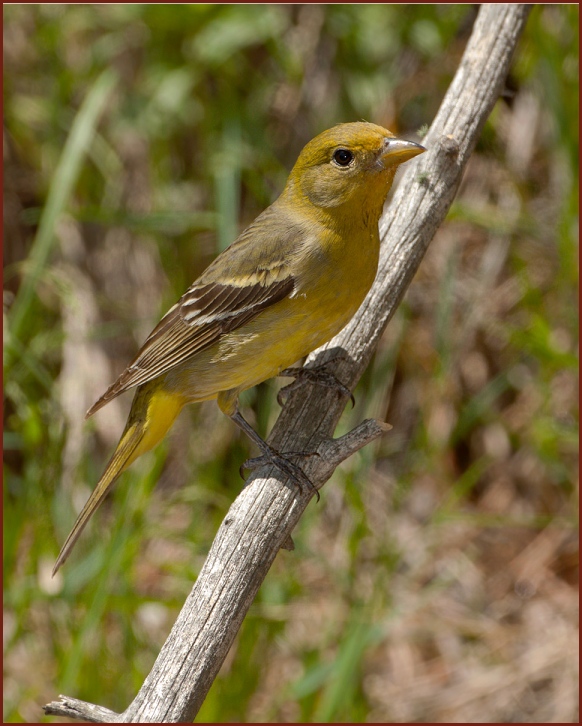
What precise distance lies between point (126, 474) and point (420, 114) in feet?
8.74

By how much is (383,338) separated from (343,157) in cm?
219

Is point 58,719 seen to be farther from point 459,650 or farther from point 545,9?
point 545,9

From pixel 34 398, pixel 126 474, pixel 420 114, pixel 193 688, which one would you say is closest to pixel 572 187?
pixel 420 114

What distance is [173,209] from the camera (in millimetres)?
5598

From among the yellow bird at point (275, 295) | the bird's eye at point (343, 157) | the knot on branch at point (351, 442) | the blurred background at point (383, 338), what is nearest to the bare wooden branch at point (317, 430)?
the knot on branch at point (351, 442)

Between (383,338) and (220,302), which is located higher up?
(383,338)

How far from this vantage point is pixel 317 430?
323 centimetres

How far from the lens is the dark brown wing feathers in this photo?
136 inches

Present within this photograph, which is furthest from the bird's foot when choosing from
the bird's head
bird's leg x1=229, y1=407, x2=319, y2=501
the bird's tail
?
the bird's head

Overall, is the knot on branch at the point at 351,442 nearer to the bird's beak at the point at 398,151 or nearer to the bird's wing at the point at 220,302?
the bird's wing at the point at 220,302

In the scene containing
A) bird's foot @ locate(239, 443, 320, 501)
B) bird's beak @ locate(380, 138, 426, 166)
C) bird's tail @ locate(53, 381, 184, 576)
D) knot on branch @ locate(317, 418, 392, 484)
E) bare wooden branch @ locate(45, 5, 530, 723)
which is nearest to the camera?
bare wooden branch @ locate(45, 5, 530, 723)

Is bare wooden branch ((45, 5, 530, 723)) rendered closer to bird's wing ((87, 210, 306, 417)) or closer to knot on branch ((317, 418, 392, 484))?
knot on branch ((317, 418, 392, 484))

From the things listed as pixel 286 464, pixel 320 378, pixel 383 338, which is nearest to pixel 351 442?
pixel 286 464

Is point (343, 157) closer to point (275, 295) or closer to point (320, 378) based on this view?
point (275, 295)
